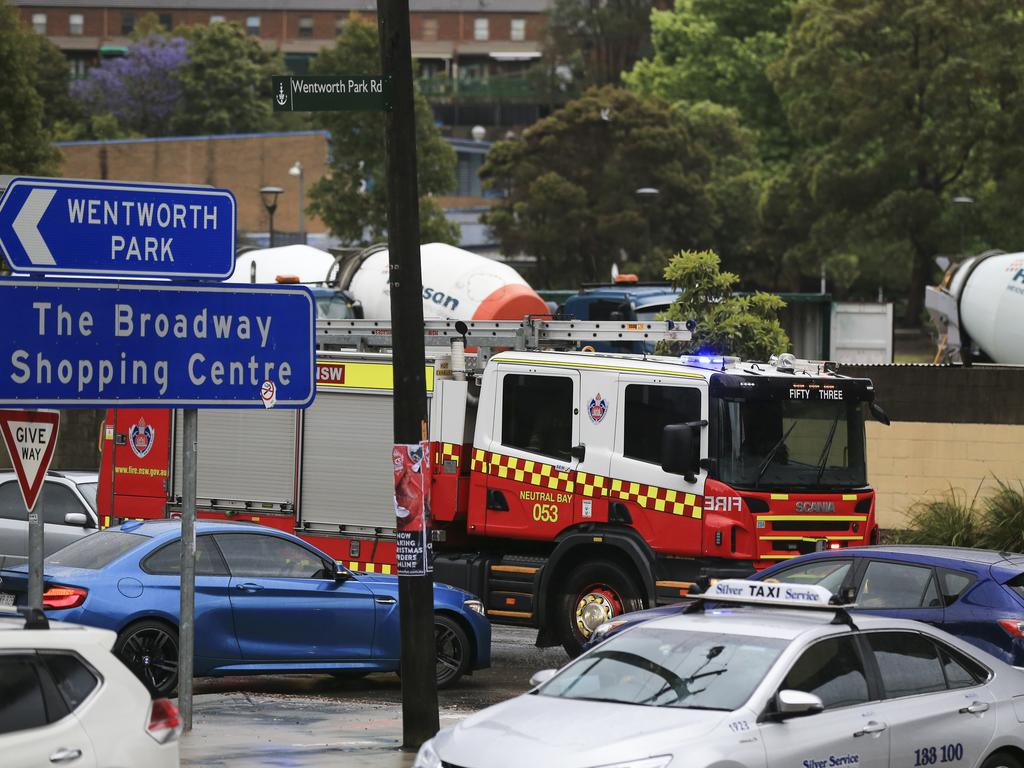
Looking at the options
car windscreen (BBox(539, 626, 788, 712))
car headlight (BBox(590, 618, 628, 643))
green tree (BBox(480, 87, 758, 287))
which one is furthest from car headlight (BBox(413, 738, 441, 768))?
green tree (BBox(480, 87, 758, 287))

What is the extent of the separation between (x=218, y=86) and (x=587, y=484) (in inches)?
3218

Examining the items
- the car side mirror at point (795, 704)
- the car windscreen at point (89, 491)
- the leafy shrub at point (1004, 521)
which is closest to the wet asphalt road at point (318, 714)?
the car side mirror at point (795, 704)

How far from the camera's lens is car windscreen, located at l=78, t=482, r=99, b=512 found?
60.2ft

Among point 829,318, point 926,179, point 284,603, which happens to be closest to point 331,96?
point 284,603

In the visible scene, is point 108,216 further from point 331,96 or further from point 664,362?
point 664,362

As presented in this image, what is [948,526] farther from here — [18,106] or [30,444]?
[18,106]

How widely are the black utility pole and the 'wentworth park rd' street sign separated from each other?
0.10 meters

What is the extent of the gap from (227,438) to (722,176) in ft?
158

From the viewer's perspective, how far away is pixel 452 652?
44.8 feet

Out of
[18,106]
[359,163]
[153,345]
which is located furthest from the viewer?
[359,163]

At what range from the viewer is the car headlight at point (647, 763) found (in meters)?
6.97

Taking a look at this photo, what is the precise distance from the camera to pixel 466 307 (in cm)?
2153

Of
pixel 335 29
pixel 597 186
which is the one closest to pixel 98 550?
pixel 597 186

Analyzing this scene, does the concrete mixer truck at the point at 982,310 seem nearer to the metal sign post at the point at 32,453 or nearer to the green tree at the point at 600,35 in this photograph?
the metal sign post at the point at 32,453
